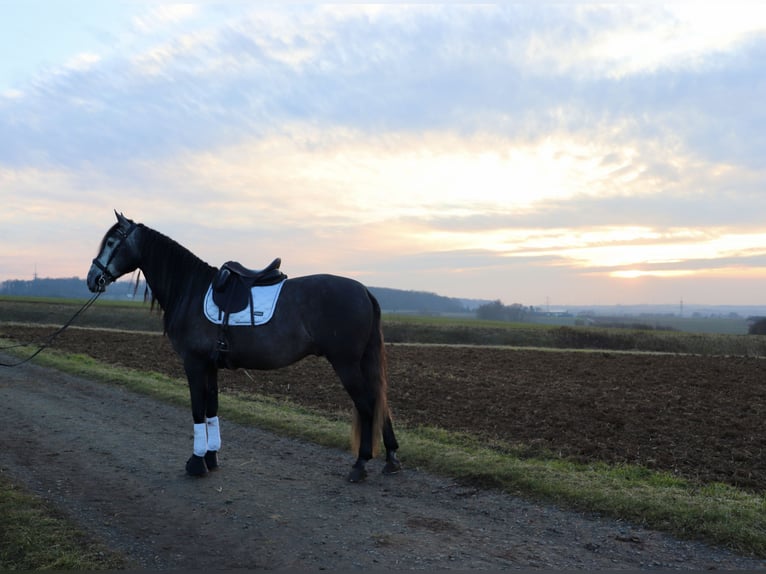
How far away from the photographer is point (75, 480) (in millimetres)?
6312

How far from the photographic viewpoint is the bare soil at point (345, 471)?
14.9 feet

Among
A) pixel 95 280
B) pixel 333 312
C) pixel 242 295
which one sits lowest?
pixel 333 312

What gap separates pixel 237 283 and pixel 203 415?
158 centimetres

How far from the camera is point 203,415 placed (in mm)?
6797

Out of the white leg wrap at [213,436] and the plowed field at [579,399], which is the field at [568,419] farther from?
the white leg wrap at [213,436]

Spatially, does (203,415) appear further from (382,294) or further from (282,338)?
(382,294)

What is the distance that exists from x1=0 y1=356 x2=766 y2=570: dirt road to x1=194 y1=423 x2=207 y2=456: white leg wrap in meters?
0.34

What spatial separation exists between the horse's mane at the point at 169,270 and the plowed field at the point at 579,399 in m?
4.93

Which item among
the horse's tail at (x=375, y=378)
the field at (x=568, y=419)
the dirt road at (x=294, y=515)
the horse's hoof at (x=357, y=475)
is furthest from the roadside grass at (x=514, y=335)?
the horse's hoof at (x=357, y=475)

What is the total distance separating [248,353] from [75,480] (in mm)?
2247

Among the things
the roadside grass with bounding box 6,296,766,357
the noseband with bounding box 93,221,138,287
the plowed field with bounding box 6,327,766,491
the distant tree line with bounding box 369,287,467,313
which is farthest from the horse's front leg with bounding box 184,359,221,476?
the distant tree line with bounding box 369,287,467,313

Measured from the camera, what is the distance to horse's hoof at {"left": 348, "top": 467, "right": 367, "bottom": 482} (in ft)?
21.4

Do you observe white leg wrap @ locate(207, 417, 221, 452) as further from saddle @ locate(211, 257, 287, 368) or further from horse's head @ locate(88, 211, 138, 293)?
horse's head @ locate(88, 211, 138, 293)

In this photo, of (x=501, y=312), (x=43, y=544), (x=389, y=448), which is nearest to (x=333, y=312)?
(x=389, y=448)
